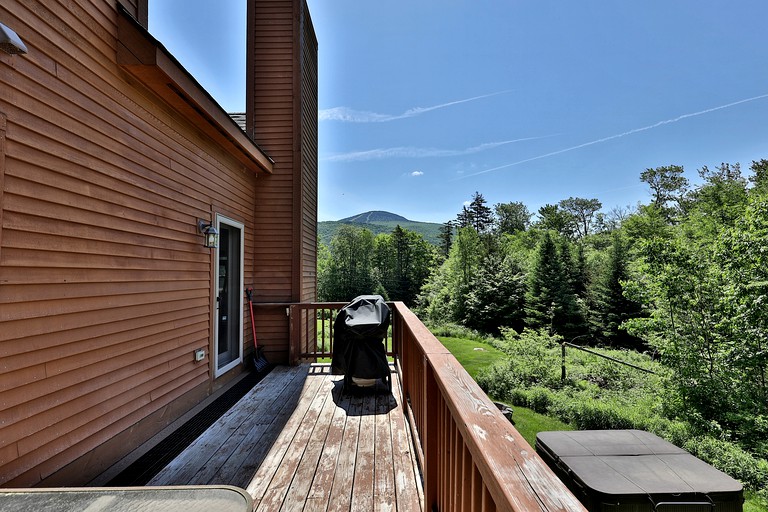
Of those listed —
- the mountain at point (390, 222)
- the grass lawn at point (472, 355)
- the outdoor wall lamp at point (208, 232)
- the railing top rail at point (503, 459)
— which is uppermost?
the mountain at point (390, 222)

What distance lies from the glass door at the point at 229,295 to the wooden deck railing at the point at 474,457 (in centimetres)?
325

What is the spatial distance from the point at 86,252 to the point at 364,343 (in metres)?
2.45

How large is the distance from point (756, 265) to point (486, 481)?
9.04 meters

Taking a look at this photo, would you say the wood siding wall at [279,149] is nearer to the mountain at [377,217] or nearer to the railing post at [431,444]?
the railing post at [431,444]

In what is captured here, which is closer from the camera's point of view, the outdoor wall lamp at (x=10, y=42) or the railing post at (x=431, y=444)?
the outdoor wall lamp at (x=10, y=42)

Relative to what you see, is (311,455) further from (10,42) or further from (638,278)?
(638,278)

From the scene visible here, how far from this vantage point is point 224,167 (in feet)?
14.6

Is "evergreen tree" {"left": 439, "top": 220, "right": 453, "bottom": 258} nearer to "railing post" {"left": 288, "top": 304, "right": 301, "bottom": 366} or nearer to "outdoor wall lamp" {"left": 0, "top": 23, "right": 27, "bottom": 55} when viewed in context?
"railing post" {"left": 288, "top": 304, "right": 301, "bottom": 366}

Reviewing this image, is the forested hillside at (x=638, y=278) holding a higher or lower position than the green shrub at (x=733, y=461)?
higher

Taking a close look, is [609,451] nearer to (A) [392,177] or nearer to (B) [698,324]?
(B) [698,324]

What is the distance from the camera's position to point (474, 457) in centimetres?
92

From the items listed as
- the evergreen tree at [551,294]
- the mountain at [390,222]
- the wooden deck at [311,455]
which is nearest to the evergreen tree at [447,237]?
the evergreen tree at [551,294]

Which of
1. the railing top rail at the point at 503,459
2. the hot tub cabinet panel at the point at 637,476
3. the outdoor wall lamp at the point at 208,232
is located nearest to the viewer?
the railing top rail at the point at 503,459

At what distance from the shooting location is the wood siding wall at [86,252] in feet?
6.02
